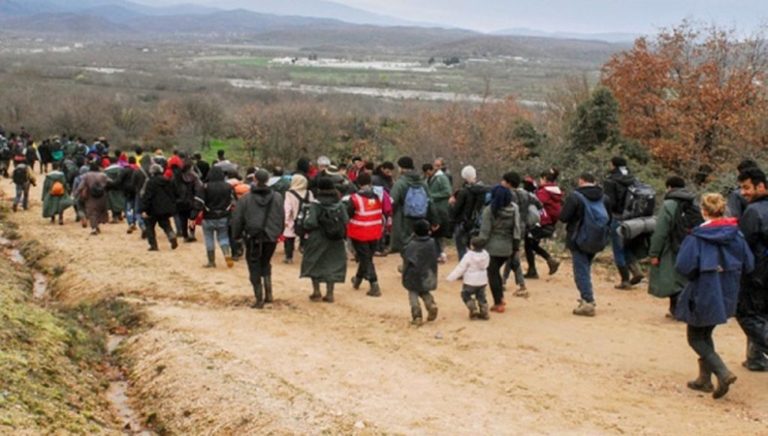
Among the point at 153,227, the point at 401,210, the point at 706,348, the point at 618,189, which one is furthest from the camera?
the point at 153,227

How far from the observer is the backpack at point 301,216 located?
45.1ft

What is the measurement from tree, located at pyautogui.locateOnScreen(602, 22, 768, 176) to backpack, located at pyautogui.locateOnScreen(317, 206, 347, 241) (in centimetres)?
1507

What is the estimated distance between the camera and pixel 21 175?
23094mm

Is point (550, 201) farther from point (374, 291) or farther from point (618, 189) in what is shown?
point (374, 291)

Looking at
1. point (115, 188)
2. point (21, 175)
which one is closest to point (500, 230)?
point (115, 188)

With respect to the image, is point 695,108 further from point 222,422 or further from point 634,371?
point 222,422

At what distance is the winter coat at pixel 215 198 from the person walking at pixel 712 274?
30.0 ft

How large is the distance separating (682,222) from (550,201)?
3.46m

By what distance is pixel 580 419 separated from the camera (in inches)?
330

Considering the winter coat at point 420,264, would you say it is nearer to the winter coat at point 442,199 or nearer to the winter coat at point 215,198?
the winter coat at point 442,199

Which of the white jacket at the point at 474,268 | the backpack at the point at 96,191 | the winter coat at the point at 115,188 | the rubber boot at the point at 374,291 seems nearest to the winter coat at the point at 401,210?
the rubber boot at the point at 374,291

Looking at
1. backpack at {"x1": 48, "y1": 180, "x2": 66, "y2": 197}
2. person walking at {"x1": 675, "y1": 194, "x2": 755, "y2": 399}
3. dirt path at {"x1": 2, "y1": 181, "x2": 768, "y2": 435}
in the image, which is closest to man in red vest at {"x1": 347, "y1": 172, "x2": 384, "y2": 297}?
dirt path at {"x1": 2, "y1": 181, "x2": 768, "y2": 435}

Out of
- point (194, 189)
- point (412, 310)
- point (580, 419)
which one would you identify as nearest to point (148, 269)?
point (194, 189)

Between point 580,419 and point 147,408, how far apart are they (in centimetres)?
495
